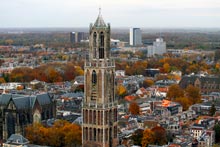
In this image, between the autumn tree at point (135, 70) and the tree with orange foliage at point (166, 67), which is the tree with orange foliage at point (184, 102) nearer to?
the autumn tree at point (135, 70)

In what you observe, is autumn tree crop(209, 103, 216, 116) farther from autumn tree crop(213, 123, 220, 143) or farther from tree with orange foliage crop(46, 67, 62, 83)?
tree with orange foliage crop(46, 67, 62, 83)

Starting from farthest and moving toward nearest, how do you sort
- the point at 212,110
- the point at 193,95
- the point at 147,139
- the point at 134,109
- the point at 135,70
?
the point at 135,70 < the point at 193,95 < the point at 134,109 < the point at 212,110 < the point at 147,139

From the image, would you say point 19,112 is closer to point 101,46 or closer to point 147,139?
point 147,139

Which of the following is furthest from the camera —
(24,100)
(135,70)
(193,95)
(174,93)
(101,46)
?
(135,70)

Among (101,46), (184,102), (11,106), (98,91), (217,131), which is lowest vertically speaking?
(217,131)

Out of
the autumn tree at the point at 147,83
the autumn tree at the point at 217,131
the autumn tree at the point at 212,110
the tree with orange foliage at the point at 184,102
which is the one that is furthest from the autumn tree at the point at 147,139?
the autumn tree at the point at 147,83

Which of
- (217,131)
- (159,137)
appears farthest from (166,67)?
(159,137)

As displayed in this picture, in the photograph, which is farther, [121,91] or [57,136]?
[121,91]

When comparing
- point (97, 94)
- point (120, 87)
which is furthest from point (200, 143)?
point (120, 87)

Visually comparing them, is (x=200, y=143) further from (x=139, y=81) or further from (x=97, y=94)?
(x=139, y=81)
